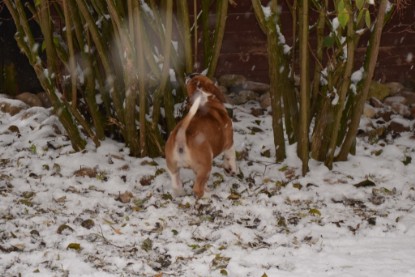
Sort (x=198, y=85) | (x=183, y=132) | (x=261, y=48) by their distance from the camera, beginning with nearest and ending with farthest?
(x=183, y=132), (x=198, y=85), (x=261, y=48)

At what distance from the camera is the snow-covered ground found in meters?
4.35

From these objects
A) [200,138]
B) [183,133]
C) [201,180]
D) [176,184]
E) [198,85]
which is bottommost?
[176,184]

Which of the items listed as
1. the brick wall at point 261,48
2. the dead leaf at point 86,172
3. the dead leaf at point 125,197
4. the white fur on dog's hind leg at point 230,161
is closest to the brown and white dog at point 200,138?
the white fur on dog's hind leg at point 230,161

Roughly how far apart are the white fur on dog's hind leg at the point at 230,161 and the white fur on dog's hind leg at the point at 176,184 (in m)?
0.63

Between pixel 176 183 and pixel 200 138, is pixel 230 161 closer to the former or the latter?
pixel 176 183

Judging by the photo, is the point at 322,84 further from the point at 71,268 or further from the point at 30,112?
the point at 30,112

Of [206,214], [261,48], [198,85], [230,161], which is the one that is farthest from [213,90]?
[261,48]

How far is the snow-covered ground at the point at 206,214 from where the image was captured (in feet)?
14.3

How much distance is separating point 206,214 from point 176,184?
1.37ft

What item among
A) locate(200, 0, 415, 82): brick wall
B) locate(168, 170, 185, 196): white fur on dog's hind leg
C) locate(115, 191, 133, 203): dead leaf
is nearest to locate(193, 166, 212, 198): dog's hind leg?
locate(168, 170, 185, 196): white fur on dog's hind leg

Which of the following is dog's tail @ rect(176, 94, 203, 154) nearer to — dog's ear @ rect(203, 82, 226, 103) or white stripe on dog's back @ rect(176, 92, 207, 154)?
white stripe on dog's back @ rect(176, 92, 207, 154)

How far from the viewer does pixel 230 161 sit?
5871 mm

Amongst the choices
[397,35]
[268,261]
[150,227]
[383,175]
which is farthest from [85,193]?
[397,35]

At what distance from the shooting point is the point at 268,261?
4383 mm
